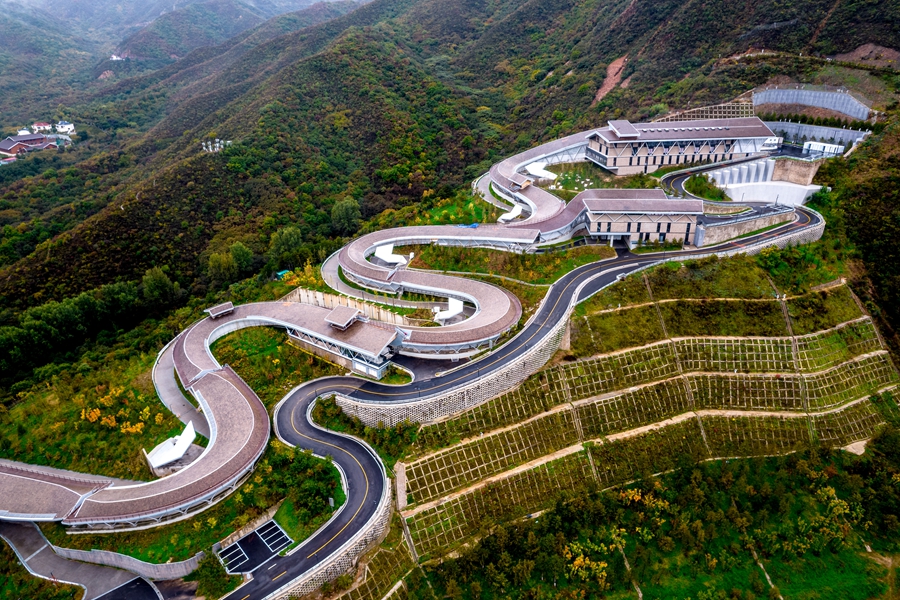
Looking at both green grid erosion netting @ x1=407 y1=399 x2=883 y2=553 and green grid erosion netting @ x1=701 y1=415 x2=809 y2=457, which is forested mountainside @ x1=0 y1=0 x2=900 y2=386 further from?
green grid erosion netting @ x1=701 y1=415 x2=809 y2=457

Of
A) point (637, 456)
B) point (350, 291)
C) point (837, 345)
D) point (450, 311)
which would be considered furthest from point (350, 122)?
point (837, 345)

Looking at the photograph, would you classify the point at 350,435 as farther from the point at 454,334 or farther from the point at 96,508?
the point at 96,508

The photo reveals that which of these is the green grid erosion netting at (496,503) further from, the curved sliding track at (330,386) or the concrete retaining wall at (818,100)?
the concrete retaining wall at (818,100)

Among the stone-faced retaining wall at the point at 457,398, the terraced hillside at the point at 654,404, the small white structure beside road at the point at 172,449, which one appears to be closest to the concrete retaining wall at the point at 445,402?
the stone-faced retaining wall at the point at 457,398

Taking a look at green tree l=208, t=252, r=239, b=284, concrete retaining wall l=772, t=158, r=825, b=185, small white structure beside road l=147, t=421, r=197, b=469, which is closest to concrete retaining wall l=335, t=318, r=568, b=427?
small white structure beside road l=147, t=421, r=197, b=469

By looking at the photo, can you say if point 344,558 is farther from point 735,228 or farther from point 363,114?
point 363,114

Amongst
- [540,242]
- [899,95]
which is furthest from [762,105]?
[540,242]

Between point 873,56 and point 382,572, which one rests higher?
point 873,56
